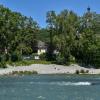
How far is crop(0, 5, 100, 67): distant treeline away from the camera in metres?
136

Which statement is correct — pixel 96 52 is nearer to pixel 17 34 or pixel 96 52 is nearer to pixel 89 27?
pixel 89 27

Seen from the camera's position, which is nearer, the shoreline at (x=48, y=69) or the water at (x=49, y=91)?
the water at (x=49, y=91)

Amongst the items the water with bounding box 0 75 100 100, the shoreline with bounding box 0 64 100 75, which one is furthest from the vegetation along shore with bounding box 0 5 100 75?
the water with bounding box 0 75 100 100

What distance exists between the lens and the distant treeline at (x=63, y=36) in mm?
135500

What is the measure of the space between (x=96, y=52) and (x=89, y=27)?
9.54m

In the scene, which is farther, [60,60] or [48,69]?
[60,60]

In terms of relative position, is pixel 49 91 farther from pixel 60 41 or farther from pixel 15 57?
pixel 60 41

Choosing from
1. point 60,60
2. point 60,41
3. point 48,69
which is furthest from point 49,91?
point 60,41

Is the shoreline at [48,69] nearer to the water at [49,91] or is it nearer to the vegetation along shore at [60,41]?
the vegetation along shore at [60,41]

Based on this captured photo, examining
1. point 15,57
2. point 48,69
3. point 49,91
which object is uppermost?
point 15,57

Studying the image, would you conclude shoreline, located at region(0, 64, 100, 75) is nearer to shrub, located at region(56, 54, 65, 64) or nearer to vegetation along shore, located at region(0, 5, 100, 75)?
vegetation along shore, located at region(0, 5, 100, 75)

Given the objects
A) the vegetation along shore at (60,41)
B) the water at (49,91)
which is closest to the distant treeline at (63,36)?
the vegetation along shore at (60,41)

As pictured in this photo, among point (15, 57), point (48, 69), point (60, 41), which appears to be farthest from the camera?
point (60, 41)

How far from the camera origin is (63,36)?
5369 inches
